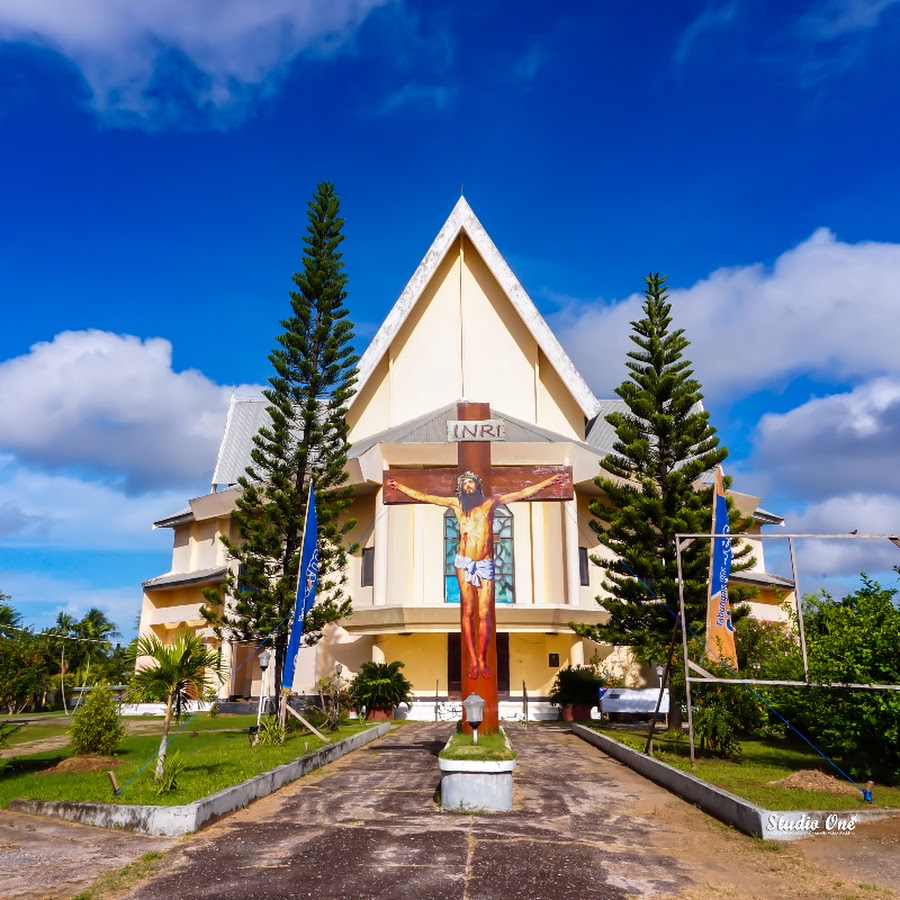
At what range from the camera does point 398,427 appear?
23.8 m

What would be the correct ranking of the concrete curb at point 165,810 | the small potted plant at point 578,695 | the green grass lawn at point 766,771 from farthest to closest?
the small potted plant at point 578,695 → the green grass lawn at point 766,771 → the concrete curb at point 165,810

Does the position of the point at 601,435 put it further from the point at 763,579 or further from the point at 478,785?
the point at 478,785

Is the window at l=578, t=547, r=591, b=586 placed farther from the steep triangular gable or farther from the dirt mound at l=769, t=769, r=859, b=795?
the dirt mound at l=769, t=769, r=859, b=795

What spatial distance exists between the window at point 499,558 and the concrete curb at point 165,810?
40.5 feet

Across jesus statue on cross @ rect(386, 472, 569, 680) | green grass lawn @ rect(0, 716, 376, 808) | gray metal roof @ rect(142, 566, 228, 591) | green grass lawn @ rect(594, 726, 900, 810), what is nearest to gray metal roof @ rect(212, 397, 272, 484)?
gray metal roof @ rect(142, 566, 228, 591)

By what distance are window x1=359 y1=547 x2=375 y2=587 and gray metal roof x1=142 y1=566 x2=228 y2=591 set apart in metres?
4.92

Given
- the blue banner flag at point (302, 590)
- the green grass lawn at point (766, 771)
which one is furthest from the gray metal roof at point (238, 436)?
the green grass lawn at point (766, 771)

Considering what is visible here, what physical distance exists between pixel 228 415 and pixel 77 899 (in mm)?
26153

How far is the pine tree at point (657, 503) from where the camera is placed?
1669 cm

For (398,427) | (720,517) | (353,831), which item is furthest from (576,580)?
(353,831)

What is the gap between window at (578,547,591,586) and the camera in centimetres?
2277

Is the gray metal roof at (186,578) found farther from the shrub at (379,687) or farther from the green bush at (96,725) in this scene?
the green bush at (96,725)

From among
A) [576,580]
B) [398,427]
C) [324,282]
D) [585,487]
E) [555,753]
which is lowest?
[555,753]

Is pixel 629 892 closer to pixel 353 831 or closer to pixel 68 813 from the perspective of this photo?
pixel 353 831
